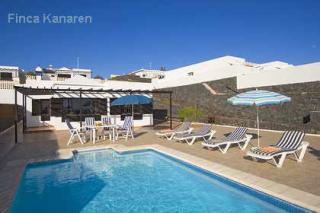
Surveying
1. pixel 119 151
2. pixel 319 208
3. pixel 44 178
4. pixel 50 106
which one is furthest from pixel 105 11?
pixel 319 208

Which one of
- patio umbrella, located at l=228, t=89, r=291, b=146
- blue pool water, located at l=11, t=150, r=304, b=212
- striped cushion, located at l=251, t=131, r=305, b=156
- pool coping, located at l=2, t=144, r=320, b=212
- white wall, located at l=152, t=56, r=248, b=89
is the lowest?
blue pool water, located at l=11, t=150, r=304, b=212

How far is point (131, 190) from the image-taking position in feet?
20.8

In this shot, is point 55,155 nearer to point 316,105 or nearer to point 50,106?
point 50,106

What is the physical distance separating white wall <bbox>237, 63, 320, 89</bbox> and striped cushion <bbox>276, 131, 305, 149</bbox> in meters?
7.40

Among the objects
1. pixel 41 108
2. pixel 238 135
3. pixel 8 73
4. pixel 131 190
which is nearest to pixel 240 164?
pixel 238 135

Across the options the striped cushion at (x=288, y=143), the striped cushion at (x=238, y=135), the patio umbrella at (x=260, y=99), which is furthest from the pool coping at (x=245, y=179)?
the patio umbrella at (x=260, y=99)

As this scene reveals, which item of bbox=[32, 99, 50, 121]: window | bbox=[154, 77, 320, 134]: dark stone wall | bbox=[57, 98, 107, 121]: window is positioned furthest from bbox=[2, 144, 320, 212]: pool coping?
bbox=[32, 99, 50, 121]: window

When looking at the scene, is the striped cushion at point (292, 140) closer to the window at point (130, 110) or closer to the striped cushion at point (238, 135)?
the striped cushion at point (238, 135)

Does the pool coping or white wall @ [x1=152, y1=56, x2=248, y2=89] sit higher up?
white wall @ [x1=152, y1=56, x2=248, y2=89]

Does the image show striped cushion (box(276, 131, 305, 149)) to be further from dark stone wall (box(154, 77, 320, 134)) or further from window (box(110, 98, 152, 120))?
window (box(110, 98, 152, 120))

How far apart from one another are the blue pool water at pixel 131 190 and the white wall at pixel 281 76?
33.2 ft

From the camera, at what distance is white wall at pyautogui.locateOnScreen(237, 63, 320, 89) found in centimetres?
1378

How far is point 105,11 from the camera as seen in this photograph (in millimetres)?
17578

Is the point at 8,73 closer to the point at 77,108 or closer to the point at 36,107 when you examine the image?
the point at 36,107
